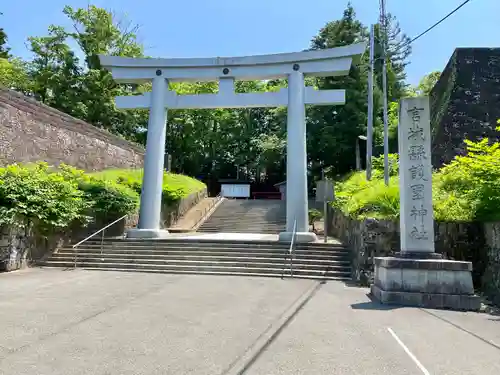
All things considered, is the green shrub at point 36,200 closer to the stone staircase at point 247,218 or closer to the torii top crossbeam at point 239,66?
the torii top crossbeam at point 239,66

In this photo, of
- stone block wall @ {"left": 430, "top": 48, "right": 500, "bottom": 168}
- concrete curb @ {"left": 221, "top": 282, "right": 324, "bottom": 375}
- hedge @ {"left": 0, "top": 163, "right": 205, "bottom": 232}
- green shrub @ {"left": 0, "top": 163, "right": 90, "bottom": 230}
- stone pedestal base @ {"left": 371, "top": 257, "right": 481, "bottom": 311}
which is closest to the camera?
concrete curb @ {"left": 221, "top": 282, "right": 324, "bottom": 375}

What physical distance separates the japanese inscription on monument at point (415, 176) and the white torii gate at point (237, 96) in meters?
5.38

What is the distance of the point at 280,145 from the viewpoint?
26.5 metres

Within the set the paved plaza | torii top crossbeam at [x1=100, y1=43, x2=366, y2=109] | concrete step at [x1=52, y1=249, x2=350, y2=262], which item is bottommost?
the paved plaza

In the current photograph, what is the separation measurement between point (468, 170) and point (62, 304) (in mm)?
9482

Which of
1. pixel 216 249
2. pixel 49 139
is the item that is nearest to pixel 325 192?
pixel 216 249

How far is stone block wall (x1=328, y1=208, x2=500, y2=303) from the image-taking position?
23.7 ft

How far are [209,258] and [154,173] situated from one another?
4.30 meters

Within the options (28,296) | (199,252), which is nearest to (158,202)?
(199,252)

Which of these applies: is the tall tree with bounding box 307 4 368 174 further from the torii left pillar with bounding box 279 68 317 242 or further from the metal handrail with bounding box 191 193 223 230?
the torii left pillar with bounding box 279 68 317 242

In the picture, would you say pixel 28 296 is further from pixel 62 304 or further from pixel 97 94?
pixel 97 94

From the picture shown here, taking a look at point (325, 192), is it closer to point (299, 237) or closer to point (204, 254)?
point (299, 237)

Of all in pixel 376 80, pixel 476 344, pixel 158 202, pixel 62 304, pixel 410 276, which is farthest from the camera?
pixel 376 80

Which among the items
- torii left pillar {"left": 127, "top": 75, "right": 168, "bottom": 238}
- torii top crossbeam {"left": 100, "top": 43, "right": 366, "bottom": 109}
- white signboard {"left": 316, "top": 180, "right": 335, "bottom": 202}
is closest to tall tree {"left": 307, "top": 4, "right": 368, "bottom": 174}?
torii top crossbeam {"left": 100, "top": 43, "right": 366, "bottom": 109}
